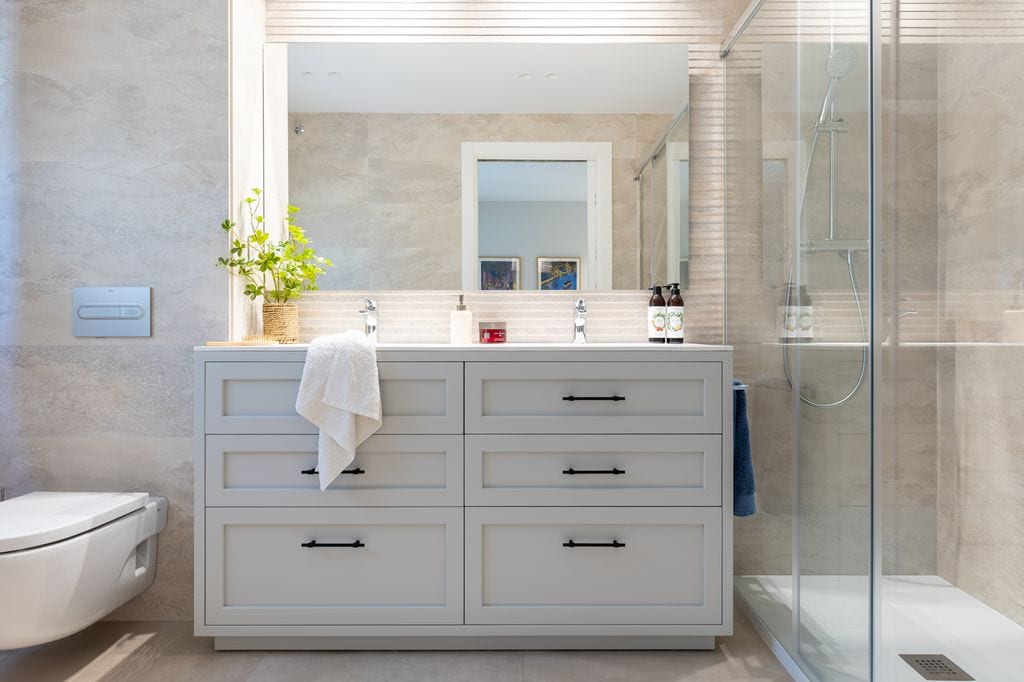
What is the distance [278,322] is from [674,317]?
4.22 feet

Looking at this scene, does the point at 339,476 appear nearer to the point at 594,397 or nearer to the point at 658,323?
the point at 594,397

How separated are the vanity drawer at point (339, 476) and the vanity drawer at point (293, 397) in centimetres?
3

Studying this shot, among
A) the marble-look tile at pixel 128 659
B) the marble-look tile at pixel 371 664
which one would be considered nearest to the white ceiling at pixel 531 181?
the marble-look tile at pixel 371 664

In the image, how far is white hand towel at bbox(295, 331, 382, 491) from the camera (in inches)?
68.5

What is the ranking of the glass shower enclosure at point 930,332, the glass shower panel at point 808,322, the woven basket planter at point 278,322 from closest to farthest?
1. the glass shower enclosure at point 930,332
2. the glass shower panel at point 808,322
3. the woven basket planter at point 278,322

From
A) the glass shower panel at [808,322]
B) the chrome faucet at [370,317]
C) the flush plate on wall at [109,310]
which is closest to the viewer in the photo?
the glass shower panel at [808,322]

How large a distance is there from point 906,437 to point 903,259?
36 centimetres

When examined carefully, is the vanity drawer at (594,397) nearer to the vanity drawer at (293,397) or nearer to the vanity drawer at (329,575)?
the vanity drawer at (293,397)

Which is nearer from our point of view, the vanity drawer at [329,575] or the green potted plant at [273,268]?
the vanity drawer at [329,575]

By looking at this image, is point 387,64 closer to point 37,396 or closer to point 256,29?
point 256,29

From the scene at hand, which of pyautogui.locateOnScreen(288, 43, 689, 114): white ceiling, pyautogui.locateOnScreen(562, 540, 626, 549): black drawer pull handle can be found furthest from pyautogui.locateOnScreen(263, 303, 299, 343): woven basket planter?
pyautogui.locateOnScreen(562, 540, 626, 549): black drawer pull handle

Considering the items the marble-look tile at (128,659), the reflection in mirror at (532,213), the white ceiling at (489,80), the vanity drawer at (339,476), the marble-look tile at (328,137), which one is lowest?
the marble-look tile at (128,659)

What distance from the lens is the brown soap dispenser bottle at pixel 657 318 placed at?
222 cm

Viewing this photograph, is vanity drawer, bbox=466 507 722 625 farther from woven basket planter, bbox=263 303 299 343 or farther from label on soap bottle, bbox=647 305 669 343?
woven basket planter, bbox=263 303 299 343
